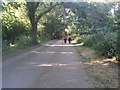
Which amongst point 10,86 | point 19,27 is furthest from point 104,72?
point 19,27

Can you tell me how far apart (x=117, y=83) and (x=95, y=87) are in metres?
1.27

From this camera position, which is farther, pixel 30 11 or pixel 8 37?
pixel 30 11

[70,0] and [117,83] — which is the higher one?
[70,0]

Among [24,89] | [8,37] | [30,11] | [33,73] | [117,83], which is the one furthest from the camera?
[30,11]

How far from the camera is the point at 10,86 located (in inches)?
400

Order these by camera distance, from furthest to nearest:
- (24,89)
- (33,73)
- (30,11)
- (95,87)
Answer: (30,11)
(33,73)
(95,87)
(24,89)

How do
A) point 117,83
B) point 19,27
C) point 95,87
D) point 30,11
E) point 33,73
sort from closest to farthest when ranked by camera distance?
point 95,87, point 117,83, point 33,73, point 19,27, point 30,11

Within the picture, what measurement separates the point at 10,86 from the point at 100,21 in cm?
2464

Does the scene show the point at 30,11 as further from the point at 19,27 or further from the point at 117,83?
the point at 117,83

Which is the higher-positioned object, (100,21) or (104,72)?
(100,21)

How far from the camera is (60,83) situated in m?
10.8

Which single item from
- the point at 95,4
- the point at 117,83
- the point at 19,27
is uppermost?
the point at 95,4

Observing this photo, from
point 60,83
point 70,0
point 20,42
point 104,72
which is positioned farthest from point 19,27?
point 60,83

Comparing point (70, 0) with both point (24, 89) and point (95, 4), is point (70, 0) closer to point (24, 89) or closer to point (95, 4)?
point (95, 4)
